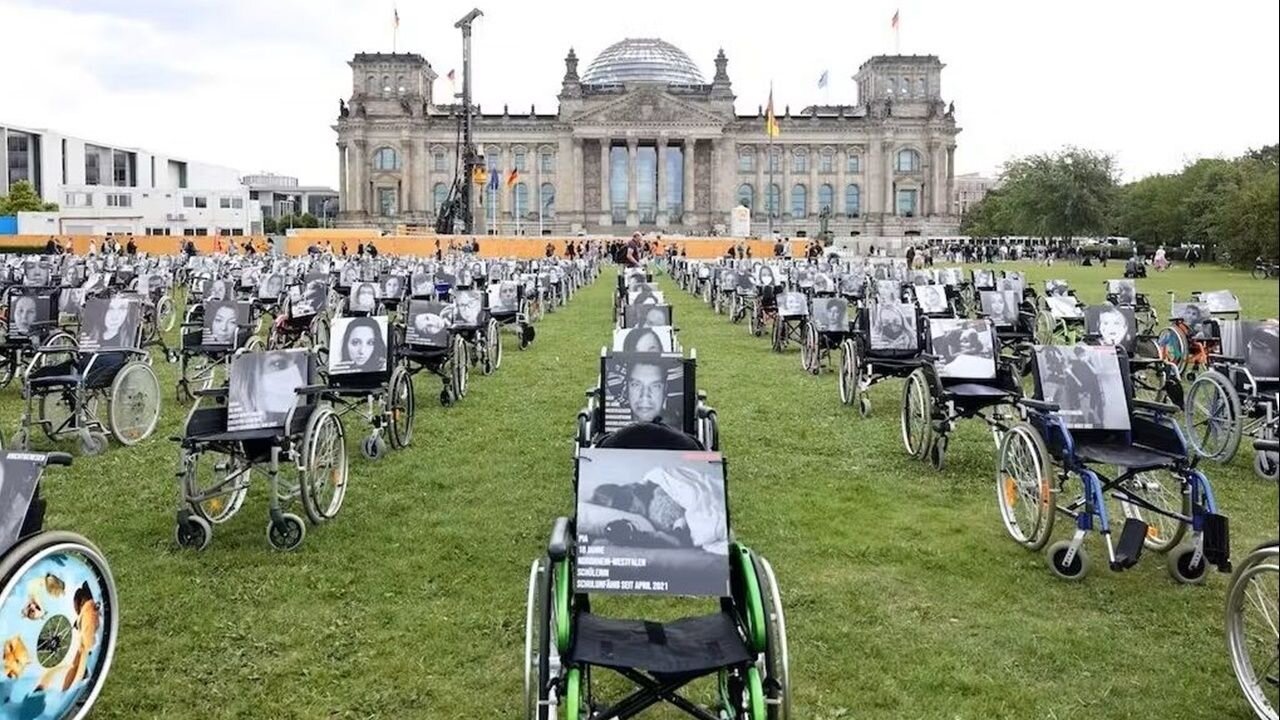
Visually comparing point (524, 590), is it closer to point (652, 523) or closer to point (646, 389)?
point (646, 389)

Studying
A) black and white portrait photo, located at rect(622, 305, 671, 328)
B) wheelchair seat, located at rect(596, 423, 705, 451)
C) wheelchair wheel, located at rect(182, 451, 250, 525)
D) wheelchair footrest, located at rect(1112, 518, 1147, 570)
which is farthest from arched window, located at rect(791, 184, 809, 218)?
wheelchair seat, located at rect(596, 423, 705, 451)

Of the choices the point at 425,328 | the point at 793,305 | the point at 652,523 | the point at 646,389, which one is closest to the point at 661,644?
the point at 652,523

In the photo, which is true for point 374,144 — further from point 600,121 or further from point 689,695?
point 689,695

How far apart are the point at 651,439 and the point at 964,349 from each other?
6.04 metres

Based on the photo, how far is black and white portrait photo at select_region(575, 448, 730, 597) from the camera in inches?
185

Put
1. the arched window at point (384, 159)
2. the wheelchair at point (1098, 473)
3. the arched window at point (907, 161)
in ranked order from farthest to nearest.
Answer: the arched window at point (907, 161) → the arched window at point (384, 159) → the wheelchair at point (1098, 473)

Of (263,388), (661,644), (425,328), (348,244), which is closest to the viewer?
A: (661,644)

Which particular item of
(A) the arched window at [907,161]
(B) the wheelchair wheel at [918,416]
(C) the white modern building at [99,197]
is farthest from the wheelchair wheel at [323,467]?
(A) the arched window at [907,161]

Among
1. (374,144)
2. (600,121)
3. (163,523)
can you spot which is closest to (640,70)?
(600,121)

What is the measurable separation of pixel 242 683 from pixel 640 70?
4688 inches

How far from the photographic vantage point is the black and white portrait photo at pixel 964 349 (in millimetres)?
10492

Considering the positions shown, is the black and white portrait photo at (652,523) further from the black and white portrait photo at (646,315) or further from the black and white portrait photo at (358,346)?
the black and white portrait photo at (646,315)

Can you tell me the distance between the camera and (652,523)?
15.7ft

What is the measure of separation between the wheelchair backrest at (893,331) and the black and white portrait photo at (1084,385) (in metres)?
4.94
